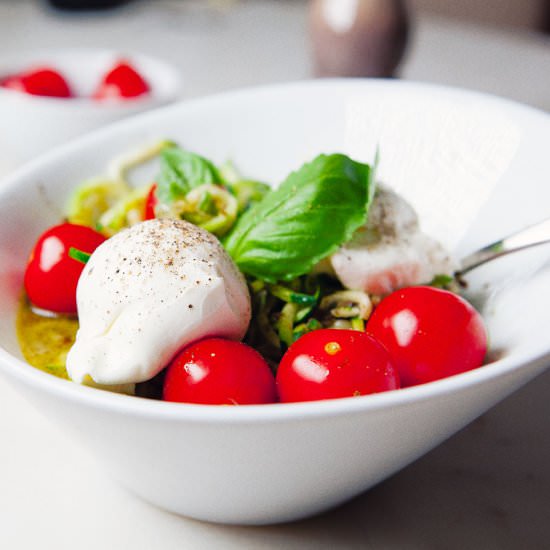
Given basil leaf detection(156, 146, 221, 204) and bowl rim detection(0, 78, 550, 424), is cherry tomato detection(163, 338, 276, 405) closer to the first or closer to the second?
bowl rim detection(0, 78, 550, 424)

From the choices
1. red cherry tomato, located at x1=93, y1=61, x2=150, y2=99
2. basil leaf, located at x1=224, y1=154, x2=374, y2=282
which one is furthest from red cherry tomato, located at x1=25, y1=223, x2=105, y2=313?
red cherry tomato, located at x1=93, y1=61, x2=150, y2=99

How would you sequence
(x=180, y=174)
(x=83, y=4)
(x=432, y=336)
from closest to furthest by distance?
(x=432, y=336) < (x=180, y=174) < (x=83, y=4)

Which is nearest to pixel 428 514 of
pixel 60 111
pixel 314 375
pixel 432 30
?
pixel 314 375

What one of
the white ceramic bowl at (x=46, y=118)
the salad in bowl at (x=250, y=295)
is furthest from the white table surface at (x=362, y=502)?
the white ceramic bowl at (x=46, y=118)

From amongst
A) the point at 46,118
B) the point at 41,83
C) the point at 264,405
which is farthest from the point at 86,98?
the point at 264,405

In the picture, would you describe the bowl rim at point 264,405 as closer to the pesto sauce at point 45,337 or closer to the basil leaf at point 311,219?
the pesto sauce at point 45,337

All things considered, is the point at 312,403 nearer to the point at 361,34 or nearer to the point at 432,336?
the point at 432,336
